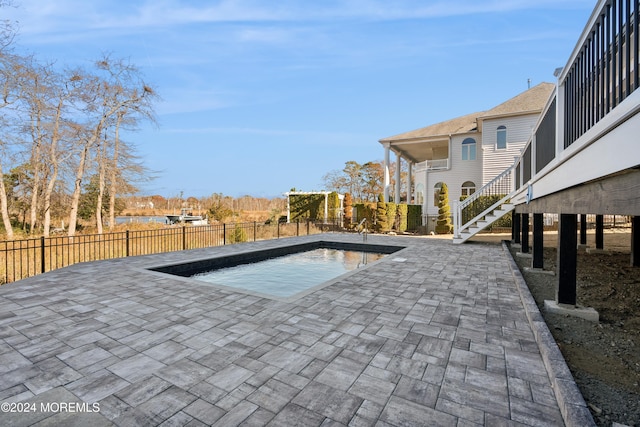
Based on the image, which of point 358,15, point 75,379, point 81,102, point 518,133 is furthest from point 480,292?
point 81,102

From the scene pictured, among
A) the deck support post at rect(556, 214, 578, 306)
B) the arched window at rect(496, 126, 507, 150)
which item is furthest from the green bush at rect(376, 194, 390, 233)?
the deck support post at rect(556, 214, 578, 306)

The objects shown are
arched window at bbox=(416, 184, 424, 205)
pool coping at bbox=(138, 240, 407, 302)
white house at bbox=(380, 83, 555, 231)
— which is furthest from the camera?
arched window at bbox=(416, 184, 424, 205)

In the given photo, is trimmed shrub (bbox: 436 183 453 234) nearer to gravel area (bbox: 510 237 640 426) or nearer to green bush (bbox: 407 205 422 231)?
green bush (bbox: 407 205 422 231)

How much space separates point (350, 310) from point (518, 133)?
1701cm

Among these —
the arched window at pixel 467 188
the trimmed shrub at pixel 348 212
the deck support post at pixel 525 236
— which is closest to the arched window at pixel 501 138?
the arched window at pixel 467 188

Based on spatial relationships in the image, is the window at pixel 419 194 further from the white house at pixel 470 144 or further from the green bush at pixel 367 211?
the green bush at pixel 367 211

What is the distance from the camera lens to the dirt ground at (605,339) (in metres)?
2.18

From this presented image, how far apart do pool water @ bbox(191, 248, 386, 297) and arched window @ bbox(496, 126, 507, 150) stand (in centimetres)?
1117

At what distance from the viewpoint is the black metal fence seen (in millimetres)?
7266

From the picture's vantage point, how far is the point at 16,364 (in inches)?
101

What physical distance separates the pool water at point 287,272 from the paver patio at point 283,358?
1.49 meters

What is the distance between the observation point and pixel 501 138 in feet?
54.7

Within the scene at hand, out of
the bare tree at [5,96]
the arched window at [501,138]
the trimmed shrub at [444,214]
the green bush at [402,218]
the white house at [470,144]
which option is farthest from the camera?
the green bush at [402,218]

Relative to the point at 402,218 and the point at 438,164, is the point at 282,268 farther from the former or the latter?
the point at 438,164
